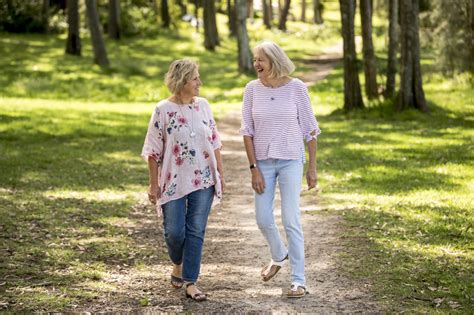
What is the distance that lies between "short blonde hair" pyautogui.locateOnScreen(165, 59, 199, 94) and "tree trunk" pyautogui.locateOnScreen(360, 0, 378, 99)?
16696mm

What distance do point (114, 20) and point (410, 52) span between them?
28910mm

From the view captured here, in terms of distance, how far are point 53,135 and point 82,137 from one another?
0.69m

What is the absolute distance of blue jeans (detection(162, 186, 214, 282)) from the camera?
296 inches

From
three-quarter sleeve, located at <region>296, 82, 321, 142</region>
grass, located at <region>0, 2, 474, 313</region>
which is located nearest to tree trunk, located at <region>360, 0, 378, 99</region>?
grass, located at <region>0, 2, 474, 313</region>

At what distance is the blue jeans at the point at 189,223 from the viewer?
7.51 metres

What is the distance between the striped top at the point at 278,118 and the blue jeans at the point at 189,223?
64 centimetres

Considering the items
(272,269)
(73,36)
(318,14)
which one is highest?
(73,36)

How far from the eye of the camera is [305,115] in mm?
7637

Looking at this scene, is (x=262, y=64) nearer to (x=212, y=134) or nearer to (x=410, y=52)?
(x=212, y=134)

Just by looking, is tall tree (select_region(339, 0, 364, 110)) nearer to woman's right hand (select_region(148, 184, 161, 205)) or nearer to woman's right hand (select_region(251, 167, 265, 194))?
woman's right hand (select_region(251, 167, 265, 194))

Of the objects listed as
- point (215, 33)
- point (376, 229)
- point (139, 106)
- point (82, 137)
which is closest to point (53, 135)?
point (82, 137)

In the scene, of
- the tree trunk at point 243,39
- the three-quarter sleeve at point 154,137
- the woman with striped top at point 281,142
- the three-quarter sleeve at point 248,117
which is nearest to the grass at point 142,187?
the woman with striped top at point 281,142

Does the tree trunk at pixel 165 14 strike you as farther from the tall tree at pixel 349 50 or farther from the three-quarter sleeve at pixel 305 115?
the three-quarter sleeve at pixel 305 115

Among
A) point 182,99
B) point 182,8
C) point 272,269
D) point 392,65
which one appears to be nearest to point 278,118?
point 182,99
